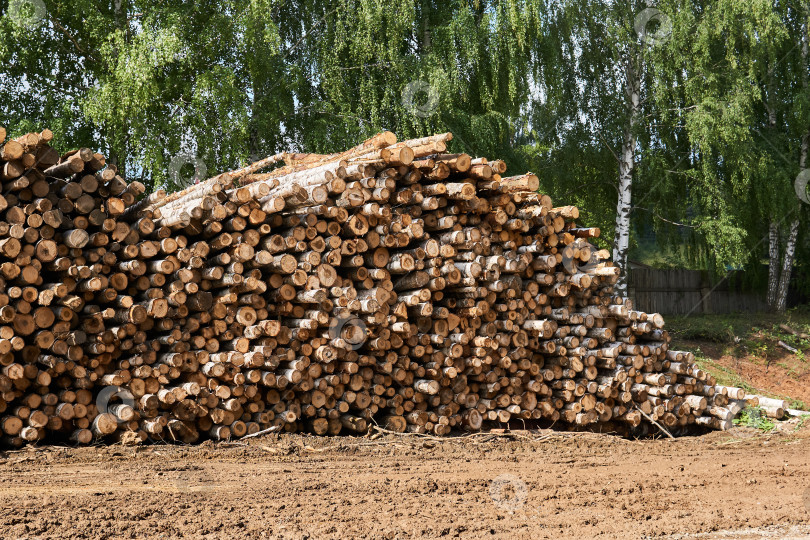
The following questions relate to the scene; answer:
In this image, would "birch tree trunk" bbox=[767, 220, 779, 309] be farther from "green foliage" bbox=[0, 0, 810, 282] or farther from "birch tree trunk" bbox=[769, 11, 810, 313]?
"green foliage" bbox=[0, 0, 810, 282]

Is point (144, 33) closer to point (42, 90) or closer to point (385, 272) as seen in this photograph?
point (42, 90)

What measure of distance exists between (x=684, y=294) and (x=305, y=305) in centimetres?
1431

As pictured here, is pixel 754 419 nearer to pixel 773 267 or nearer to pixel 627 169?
pixel 627 169

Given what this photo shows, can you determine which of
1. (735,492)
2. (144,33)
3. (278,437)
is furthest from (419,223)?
(144,33)

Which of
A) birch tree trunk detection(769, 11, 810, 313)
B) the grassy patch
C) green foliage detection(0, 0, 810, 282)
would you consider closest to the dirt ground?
green foliage detection(0, 0, 810, 282)

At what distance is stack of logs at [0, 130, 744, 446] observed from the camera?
232 inches

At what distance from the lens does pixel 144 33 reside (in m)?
11.5

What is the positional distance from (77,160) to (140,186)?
643 mm

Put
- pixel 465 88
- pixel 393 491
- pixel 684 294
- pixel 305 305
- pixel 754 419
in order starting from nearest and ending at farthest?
1. pixel 393 491
2. pixel 305 305
3. pixel 754 419
4. pixel 465 88
5. pixel 684 294

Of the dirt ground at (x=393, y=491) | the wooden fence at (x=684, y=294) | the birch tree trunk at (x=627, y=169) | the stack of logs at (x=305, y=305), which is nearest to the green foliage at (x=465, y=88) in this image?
the birch tree trunk at (x=627, y=169)

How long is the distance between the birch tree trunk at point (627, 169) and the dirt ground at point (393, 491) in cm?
874

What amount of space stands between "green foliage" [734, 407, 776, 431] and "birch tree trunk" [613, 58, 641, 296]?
6.44 m

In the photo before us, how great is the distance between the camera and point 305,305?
21.8 feet

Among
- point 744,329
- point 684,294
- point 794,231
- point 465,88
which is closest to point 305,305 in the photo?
point 465,88
